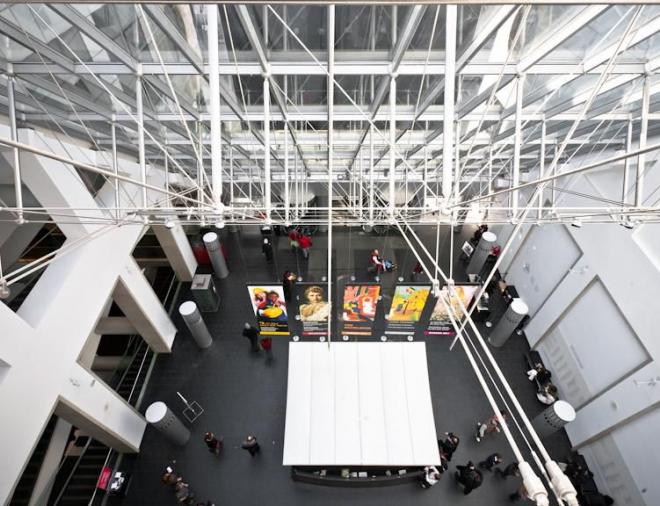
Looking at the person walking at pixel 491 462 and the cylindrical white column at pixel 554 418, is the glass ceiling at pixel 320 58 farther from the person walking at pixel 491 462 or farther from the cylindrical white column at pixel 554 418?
the person walking at pixel 491 462

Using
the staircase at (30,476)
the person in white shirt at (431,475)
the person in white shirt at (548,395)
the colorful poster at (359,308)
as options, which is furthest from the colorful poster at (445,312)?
the staircase at (30,476)

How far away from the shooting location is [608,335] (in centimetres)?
913

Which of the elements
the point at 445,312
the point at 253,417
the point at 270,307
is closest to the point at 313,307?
the point at 270,307

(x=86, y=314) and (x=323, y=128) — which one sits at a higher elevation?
(x=323, y=128)

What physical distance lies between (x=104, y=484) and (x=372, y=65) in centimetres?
1172

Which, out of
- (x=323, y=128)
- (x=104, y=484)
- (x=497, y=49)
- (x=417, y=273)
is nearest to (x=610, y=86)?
(x=497, y=49)

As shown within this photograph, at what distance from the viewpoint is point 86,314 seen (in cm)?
779

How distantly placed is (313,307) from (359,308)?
1.44m

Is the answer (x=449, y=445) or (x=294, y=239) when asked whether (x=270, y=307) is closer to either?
(x=294, y=239)

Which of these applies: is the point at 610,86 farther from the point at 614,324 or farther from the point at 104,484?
the point at 104,484

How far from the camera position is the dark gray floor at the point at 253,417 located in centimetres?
862

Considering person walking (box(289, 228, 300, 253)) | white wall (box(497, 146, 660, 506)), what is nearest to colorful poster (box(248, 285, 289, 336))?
person walking (box(289, 228, 300, 253))

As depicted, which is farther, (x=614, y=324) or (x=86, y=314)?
(x=614, y=324)

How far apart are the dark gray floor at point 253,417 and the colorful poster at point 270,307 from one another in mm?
1109
